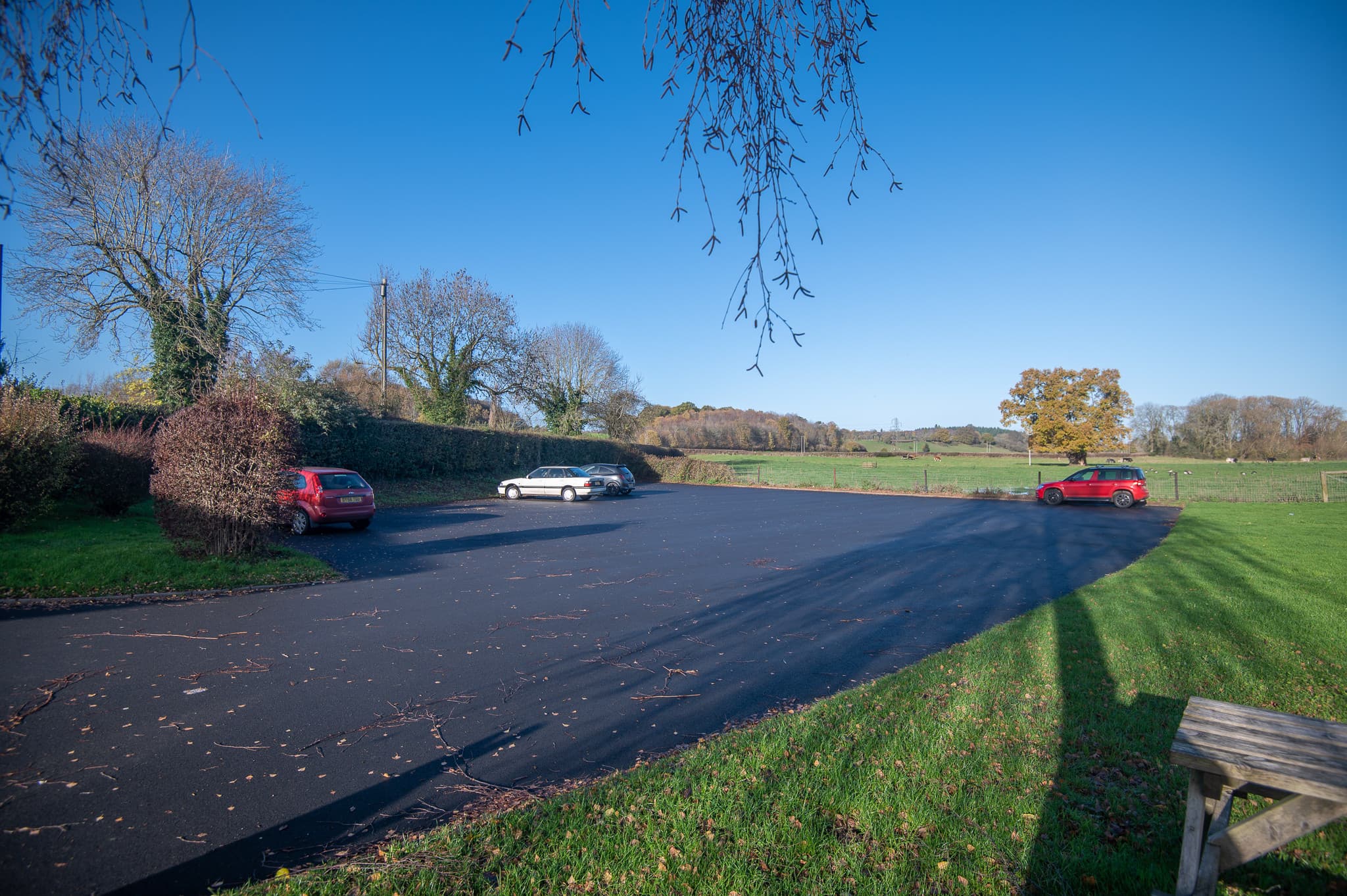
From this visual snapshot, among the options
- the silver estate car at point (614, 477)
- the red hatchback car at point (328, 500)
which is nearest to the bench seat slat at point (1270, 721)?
the red hatchback car at point (328, 500)

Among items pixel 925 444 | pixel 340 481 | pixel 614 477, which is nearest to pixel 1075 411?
pixel 925 444

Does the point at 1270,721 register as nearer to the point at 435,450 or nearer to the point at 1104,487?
the point at 1104,487

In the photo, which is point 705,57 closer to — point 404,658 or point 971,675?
point 971,675

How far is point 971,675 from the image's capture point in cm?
549

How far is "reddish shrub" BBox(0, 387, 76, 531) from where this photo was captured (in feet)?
37.1

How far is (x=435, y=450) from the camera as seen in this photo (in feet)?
101

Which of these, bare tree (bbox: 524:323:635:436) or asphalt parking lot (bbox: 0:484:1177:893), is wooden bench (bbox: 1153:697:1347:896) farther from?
bare tree (bbox: 524:323:635:436)

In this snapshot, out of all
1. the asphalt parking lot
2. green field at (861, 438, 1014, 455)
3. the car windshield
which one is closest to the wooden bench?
the asphalt parking lot

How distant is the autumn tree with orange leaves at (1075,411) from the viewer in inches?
2217

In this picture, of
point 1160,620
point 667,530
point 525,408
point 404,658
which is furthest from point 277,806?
point 525,408

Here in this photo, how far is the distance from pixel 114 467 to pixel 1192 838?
1871 centimetres

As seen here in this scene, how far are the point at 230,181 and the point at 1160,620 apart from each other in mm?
30206

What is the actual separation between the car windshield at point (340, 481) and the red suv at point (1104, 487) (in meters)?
26.2

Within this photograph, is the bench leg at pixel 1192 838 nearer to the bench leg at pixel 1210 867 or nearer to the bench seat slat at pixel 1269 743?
the bench leg at pixel 1210 867
